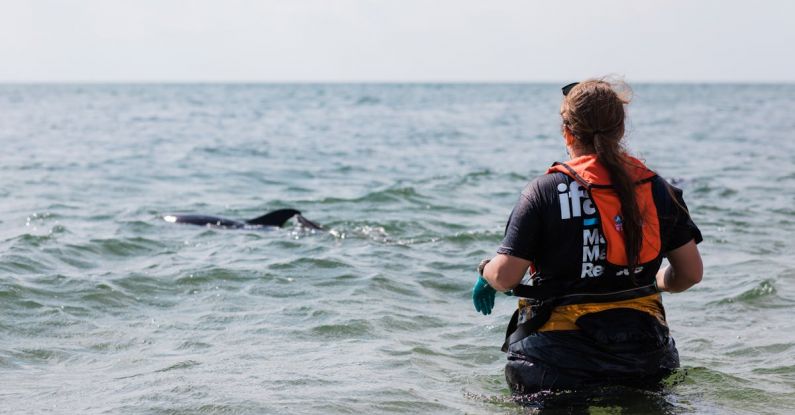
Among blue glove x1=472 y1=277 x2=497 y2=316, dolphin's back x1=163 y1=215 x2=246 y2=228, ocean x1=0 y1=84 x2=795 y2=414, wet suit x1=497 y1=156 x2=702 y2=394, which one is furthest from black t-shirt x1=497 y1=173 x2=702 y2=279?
dolphin's back x1=163 y1=215 x2=246 y2=228

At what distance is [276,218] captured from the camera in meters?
11.9

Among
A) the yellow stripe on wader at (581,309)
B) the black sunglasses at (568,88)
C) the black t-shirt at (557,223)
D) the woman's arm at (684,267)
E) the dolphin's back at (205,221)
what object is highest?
the black sunglasses at (568,88)

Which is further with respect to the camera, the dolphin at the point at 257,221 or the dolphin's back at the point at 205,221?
the dolphin's back at the point at 205,221

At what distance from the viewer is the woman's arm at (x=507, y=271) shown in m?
4.42

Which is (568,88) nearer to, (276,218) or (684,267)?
(684,267)

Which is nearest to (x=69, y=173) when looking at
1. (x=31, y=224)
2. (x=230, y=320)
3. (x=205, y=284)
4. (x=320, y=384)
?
(x=31, y=224)

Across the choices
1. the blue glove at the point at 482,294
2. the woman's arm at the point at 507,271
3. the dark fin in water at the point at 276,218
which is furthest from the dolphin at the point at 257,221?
the woman's arm at the point at 507,271

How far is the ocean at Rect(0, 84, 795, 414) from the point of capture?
5680mm

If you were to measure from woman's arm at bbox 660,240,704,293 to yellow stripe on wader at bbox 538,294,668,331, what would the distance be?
0.12m

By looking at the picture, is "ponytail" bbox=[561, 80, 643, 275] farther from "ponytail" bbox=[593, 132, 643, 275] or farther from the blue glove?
the blue glove

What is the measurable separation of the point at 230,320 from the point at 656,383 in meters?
3.68

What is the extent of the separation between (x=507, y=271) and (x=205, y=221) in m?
8.21

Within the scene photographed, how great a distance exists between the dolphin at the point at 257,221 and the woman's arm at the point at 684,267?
743cm

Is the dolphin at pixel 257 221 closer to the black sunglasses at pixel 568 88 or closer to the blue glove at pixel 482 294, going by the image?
the blue glove at pixel 482 294
